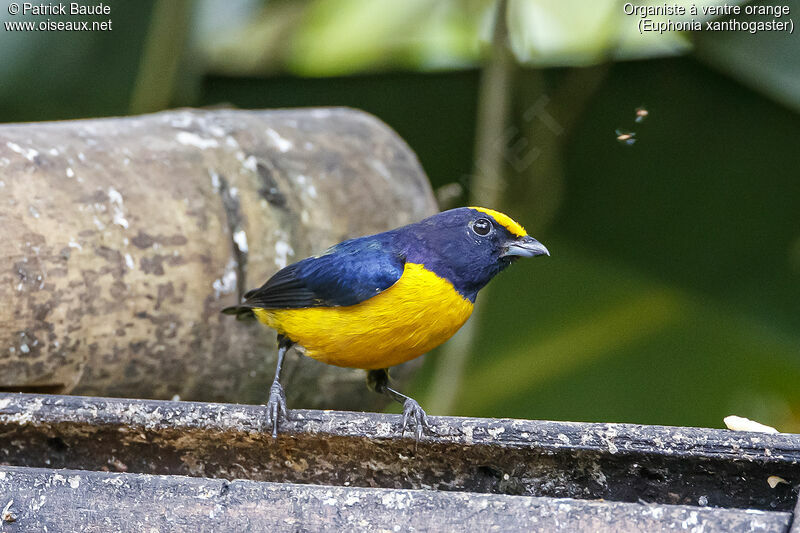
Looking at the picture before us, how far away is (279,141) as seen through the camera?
144 inches

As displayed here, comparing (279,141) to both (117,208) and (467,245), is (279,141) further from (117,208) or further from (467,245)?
(467,245)

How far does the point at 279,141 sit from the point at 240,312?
0.91m

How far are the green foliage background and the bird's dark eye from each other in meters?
1.70

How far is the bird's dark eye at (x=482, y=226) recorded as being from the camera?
2799mm

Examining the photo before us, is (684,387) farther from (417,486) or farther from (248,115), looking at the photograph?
(417,486)

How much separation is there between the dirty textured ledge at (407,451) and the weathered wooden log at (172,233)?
0.53 meters

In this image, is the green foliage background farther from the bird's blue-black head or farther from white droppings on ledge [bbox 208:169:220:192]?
the bird's blue-black head

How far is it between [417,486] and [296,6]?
4.14 m

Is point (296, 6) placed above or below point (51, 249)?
above

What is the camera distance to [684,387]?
210 inches

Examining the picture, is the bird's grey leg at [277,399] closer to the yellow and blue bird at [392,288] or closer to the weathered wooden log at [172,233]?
the yellow and blue bird at [392,288]

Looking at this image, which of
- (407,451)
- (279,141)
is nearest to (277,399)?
(407,451)

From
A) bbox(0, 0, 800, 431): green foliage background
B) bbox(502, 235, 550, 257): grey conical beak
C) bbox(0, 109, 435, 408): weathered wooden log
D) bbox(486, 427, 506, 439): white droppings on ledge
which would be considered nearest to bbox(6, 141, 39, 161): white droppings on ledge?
bbox(0, 109, 435, 408): weathered wooden log

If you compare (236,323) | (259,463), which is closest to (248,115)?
(236,323)
